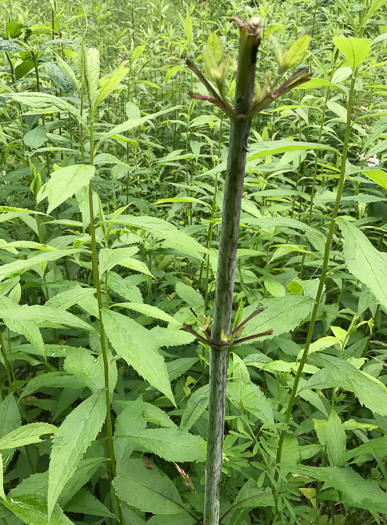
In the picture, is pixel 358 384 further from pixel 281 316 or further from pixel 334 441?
pixel 334 441

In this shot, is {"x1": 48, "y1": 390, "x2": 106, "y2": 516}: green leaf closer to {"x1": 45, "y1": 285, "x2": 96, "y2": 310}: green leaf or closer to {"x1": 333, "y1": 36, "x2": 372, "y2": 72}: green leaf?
{"x1": 45, "y1": 285, "x2": 96, "y2": 310}: green leaf

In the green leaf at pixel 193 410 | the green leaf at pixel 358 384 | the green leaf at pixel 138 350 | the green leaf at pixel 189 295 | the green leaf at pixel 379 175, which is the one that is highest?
the green leaf at pixel 379 175

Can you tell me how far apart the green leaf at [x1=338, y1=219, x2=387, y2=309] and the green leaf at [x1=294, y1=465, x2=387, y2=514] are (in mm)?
681

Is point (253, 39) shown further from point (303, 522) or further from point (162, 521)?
point (303, 522)

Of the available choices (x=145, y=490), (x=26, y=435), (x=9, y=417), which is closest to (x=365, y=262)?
(x=145, y=490)

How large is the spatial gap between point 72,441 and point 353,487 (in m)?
0.95

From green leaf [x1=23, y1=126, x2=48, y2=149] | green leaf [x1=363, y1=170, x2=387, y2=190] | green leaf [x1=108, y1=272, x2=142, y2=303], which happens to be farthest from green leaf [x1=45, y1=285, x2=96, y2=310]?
green leaf [x1=23, y1=126, x2=48, y2=149]

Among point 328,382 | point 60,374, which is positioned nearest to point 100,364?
point 60,374

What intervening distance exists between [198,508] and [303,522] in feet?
2.11

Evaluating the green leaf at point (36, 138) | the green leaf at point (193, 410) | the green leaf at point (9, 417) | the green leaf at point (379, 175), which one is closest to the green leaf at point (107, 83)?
the green leaf at point (379, 175)

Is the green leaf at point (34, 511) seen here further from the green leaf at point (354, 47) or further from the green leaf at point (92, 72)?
the green leaf at point (354, 47)

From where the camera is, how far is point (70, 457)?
3.35ft

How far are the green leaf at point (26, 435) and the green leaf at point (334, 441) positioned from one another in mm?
991

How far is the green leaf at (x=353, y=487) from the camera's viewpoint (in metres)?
1.32
